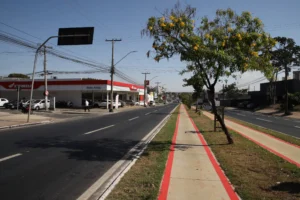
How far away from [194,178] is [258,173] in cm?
161

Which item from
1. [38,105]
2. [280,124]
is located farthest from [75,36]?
[38,105]

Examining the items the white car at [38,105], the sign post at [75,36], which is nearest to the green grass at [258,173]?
the sign post at [75,36]

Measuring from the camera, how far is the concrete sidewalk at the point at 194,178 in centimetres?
538

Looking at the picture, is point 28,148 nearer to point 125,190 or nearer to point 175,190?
point 125,190

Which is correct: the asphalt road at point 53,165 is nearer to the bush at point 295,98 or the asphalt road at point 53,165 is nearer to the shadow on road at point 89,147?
the shadow on road at point 89,147

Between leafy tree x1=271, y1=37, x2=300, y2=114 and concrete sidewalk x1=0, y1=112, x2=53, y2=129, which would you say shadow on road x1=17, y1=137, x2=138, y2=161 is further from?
leafy tree x1=271, y1=37, x2=300, y2=114

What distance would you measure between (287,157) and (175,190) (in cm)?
489

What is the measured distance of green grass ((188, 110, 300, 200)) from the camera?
17.9 feet

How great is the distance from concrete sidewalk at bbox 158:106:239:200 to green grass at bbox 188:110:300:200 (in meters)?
0.23

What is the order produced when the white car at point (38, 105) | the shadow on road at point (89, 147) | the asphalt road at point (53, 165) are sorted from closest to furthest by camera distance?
the asphalt road at point (53, 165), the shadow on road at point (89, 147), the white car at point (38, 105)

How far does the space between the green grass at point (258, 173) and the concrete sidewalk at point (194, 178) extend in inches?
9.2

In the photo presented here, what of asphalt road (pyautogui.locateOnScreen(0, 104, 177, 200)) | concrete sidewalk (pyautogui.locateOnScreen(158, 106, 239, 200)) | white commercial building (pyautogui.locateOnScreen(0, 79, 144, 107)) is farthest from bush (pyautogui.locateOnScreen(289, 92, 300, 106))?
concrete sidewalk (pyautogui.locateOnScreen(158, 106, 239, 200))

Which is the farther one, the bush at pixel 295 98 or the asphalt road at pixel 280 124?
the bush at pixel 295 98

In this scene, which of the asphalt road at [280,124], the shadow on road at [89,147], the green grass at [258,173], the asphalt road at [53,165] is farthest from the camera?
the asphalt road at [280,124]
